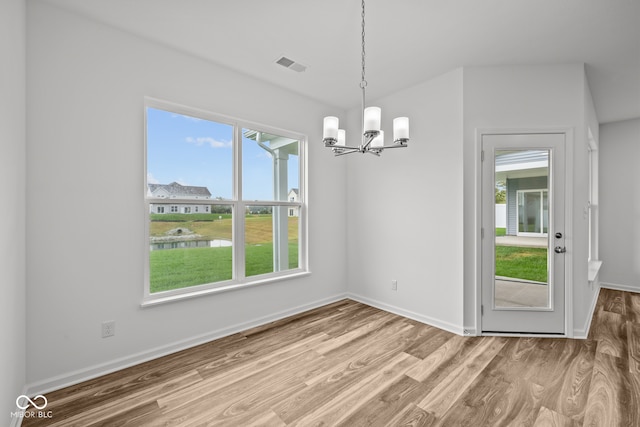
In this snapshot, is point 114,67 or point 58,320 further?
point 114,67

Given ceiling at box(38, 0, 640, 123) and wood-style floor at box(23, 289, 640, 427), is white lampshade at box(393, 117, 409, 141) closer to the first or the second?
ceiling at box(38, 0, 640, 123)

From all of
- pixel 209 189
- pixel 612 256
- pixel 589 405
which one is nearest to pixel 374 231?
pixel 209 189

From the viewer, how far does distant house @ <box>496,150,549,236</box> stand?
301cm

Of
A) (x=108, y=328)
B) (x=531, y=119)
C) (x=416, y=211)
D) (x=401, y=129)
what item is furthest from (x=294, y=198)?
(x=531, y=119)

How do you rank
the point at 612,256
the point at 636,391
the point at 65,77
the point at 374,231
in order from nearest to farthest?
the point at 636,391
the point at 65,77
the point at 374,231
the point at 612,256

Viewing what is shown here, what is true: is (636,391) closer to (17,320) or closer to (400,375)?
(400,375)

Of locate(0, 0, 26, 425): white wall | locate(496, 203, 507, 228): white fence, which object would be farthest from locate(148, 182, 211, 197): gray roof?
locate(496, 203, 507, 228): white fence

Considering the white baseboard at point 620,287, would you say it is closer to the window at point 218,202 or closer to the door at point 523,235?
the door at point 523,235

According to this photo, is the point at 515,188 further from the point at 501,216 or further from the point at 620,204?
the point at 620,204

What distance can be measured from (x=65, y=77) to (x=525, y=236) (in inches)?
176

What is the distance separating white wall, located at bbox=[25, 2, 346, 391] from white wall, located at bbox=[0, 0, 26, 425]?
0.36ft

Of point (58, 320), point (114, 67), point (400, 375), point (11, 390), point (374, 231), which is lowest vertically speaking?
point (400, 375)

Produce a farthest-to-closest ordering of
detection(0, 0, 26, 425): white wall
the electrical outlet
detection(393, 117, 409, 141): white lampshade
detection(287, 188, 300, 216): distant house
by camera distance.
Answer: detection(287, 188, 300, 216): distant house < the electrical outlet < detection(393, 117, 409, 141): white lampshade < detection(0, 0, 26, 425): white wall

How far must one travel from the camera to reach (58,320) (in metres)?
2.15
